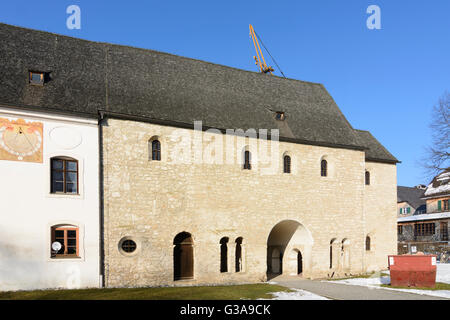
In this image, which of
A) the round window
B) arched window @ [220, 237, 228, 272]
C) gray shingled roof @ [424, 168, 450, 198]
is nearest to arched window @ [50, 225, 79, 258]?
the round window

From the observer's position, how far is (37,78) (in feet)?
63.7

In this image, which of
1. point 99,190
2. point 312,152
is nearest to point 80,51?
point 99,190

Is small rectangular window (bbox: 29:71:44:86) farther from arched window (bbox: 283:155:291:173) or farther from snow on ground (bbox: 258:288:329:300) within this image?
snow on ground (bbox: 258:288:329:300)

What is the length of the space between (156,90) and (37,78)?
18.3 feet

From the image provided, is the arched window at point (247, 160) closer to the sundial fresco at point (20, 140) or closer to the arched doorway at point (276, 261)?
the arched doorway at point (276, 261)

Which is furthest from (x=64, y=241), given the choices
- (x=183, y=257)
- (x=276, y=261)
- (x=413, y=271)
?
(x=413, y=271)

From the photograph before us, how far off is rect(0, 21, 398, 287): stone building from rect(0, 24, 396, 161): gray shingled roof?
0.07 m

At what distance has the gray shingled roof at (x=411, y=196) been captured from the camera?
5943 centimetres

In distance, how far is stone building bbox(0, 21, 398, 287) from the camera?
19.9 m

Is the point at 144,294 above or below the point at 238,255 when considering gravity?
below

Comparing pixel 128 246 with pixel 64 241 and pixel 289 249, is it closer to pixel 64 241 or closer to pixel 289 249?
pixel 64 241

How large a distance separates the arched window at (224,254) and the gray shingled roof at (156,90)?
18.5ft

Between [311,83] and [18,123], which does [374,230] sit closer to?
[311,83]

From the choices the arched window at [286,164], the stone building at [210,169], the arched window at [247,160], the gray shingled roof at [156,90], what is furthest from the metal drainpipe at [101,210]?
the arched window at [286,164]
